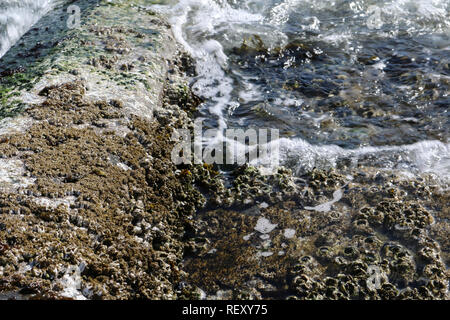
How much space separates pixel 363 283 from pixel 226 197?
7.49 ft

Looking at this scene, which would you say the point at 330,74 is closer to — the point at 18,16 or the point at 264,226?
the point at 264,226

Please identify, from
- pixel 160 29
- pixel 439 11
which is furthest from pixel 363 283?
pixel 439 11

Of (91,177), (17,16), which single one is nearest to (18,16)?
(17,16)

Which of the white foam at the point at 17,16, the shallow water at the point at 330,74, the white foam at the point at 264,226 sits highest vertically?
the white foam at the point at 17,16

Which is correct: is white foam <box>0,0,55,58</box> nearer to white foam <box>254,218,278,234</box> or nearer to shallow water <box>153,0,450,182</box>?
shallow water <box>153,0,450,182</box>

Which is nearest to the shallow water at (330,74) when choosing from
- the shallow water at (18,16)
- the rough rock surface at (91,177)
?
the rough rock surface at (91,177)

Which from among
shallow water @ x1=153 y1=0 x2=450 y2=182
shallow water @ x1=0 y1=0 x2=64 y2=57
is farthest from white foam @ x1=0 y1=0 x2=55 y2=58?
shallow water @ x1=153 y1=0 x2=450 y2=182

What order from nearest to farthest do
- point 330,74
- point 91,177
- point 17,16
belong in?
point 91,177, point 330,74, point 17,16

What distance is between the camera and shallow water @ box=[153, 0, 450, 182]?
25.0 ft

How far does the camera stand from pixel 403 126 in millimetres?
8094

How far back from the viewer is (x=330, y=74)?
9.70 metres

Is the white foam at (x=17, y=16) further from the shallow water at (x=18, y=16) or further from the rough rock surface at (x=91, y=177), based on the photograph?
the rough rock surface at (x=91, y=177)

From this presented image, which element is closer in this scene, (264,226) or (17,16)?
(264,226)

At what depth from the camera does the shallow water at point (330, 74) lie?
25.0 feet
